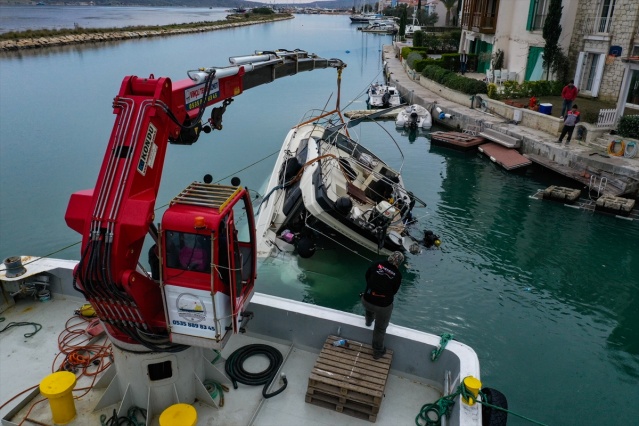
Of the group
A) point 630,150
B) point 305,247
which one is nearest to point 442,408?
point 305,247

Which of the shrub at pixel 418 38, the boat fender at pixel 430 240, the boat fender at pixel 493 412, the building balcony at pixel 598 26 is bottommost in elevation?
the boat fender at pixel 430 240

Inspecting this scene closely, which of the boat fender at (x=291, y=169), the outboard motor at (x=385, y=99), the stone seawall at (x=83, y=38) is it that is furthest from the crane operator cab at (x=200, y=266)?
the stone seawall at (x=83, y=38)

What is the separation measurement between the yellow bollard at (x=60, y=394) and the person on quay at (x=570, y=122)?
18.2 m

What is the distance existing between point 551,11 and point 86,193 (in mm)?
26182

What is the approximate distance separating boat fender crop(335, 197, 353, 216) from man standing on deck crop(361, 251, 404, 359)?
507cm

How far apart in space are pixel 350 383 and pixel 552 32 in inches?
984

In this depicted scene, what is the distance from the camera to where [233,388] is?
5711 mm

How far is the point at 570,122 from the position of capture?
57.7 feet

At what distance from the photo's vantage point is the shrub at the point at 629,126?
16.4 meters

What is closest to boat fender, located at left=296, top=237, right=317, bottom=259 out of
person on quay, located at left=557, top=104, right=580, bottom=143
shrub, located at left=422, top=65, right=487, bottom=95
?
person on quay, located at left=557, top=104, right=580, bottom=143

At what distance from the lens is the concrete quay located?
51.9 feet

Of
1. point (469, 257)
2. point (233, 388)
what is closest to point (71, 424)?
point (233, 388)

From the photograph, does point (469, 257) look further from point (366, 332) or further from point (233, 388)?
point (233, 388)

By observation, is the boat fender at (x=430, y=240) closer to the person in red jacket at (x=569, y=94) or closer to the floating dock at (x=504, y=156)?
the floating dock at (x=504, y=156)
